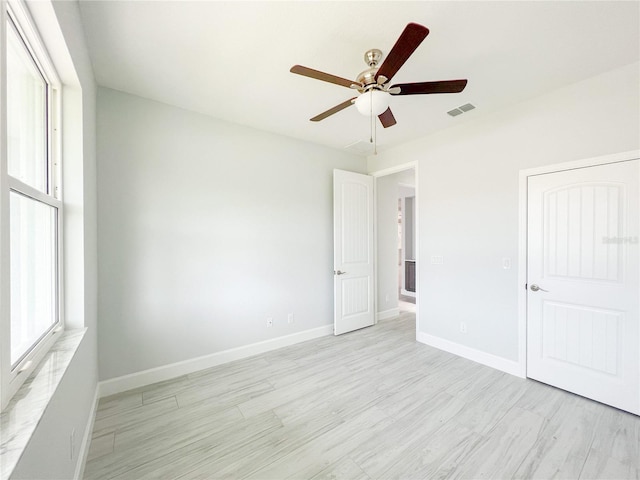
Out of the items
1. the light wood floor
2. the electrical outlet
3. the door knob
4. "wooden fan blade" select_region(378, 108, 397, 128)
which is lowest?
the light wood floor

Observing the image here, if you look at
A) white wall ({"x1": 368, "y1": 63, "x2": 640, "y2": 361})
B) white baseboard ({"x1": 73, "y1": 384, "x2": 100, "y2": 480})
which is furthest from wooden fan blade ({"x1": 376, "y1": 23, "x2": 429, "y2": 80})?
white baseboard ({"x1": 73, "y1": 384, "x2": 100, "y2": 480})

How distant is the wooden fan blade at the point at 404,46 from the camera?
4.08 feet

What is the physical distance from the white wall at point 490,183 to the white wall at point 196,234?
1.52 metres

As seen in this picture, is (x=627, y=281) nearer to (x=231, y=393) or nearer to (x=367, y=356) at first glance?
(x=367, y=356)

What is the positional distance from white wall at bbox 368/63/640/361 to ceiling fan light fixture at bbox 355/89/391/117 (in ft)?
5.65

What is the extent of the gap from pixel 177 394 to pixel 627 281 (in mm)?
3931

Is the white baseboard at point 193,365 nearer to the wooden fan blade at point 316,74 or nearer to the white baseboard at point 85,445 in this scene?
Answer: the white baseboard at point 85,445

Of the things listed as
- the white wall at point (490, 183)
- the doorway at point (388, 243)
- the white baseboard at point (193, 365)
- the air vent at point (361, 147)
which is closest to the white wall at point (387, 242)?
the doorway at point (388, 243)

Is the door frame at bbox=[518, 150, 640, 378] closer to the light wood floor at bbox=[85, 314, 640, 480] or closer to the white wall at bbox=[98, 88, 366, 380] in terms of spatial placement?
the light wood floor at bbox=[85, 314, 640, 480]

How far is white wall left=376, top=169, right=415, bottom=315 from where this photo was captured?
180 inches

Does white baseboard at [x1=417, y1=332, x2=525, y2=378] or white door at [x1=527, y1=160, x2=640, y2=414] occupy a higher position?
white door at [x1=527, y1=160, x2=640, y2=414]

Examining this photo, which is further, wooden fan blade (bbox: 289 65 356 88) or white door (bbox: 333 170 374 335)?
white door (bbox: 333 170 374 335)

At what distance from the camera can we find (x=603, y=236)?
2230 mm

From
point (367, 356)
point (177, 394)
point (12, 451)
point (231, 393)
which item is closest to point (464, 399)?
point (367, 356)
